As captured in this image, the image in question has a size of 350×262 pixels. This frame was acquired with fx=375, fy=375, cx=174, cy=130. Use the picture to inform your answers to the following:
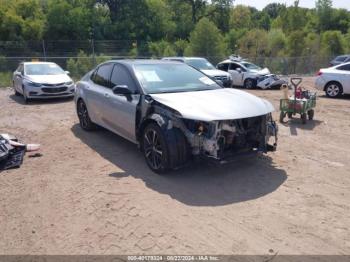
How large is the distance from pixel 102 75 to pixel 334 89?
10.3 meters

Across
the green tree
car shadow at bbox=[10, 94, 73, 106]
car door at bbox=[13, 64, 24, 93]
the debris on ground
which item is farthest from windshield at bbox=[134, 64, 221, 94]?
the green tree

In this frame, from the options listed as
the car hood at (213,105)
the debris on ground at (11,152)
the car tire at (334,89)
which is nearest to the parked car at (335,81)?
the car tire at (334,89)

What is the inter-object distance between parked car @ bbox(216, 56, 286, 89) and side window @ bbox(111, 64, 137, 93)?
12.5 metres

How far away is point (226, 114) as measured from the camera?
17.1 ft

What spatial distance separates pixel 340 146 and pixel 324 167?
155 centimetres

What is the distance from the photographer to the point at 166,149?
5363 millimetres

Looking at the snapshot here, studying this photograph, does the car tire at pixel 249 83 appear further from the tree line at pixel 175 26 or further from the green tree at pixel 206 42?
the green tree at pixel 206 42

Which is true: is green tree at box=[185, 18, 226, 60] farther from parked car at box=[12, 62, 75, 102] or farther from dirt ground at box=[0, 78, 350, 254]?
dirt ground at box=[0, 78, 350, 254]

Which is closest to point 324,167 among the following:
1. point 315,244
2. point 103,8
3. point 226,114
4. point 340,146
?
point 340,146

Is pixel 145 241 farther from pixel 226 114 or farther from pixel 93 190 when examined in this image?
pixel 226 114

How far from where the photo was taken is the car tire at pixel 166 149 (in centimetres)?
536

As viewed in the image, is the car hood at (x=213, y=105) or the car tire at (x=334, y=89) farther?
the car tire at (x=334, y=89)

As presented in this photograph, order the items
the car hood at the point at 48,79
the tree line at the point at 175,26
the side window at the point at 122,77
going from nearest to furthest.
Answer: the side window at the point at 122,77 → the car hood at the point at 48,79 → the tree line at the point at 175,26

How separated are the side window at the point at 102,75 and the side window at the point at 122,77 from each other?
22 centimetres
